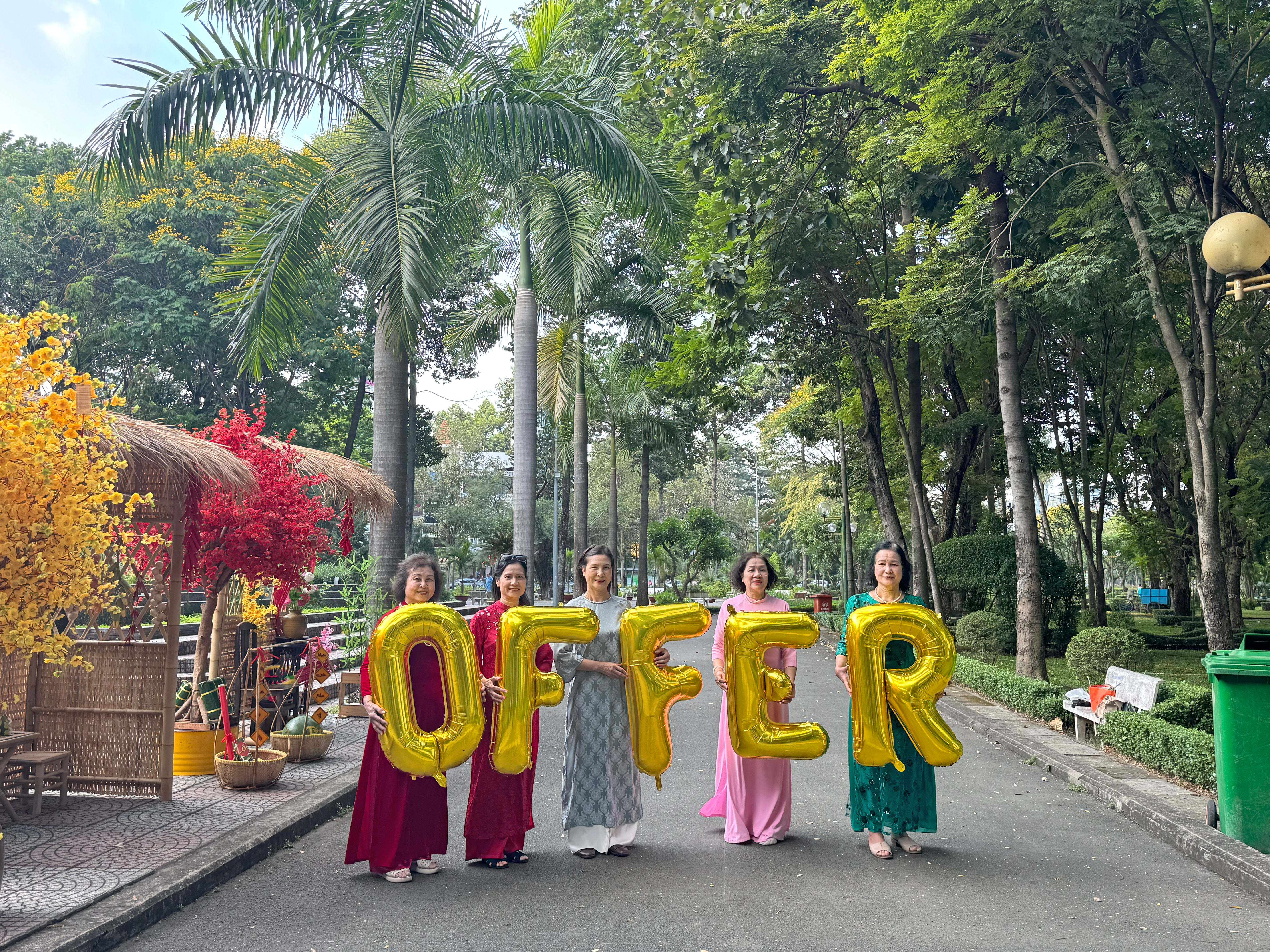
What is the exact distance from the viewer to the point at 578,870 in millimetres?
5336

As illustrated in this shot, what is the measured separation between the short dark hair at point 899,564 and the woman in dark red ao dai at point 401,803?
2.64 m

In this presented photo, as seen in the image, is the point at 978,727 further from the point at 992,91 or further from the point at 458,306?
the point at 458,306

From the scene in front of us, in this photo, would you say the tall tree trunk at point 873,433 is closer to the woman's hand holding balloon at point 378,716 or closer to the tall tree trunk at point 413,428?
the tall tree trunk at point 413,428

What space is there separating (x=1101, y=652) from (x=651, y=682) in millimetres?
9271

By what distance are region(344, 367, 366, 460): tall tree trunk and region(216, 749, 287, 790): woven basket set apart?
84.1ft

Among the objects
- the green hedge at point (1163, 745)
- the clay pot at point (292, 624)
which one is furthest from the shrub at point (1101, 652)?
the clay pot at point (292, 624)

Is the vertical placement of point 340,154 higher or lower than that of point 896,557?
higher

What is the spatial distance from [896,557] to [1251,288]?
327cm

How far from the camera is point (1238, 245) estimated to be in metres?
6.16

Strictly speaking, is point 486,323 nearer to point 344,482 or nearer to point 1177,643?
point 344,482

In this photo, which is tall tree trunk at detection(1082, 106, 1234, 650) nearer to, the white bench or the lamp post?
the white bench

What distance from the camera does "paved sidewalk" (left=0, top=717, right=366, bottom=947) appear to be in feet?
15.1

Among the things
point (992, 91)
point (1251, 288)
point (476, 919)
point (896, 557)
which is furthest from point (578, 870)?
point (992, 91)

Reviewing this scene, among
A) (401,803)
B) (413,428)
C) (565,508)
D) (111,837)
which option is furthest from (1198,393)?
(565,508)
